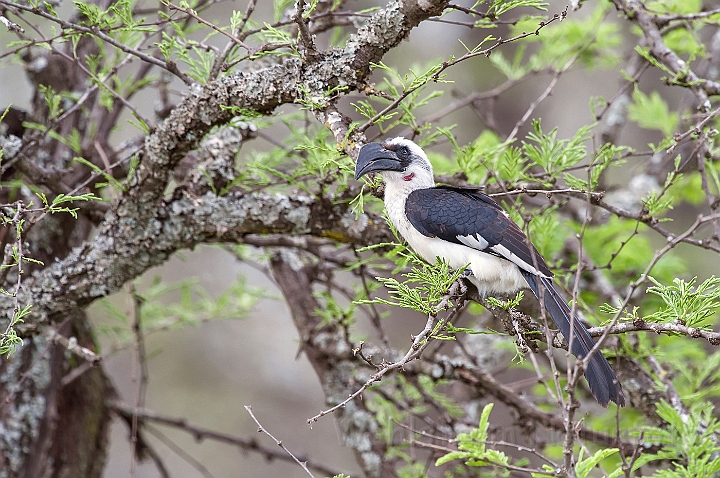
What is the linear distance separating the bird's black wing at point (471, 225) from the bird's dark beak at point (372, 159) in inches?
8.5

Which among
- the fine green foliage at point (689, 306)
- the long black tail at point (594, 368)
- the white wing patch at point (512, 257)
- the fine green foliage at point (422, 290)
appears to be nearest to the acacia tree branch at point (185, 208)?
the white wing patch at point (512, 257)

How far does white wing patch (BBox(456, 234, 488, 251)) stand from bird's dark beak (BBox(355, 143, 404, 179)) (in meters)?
0.39

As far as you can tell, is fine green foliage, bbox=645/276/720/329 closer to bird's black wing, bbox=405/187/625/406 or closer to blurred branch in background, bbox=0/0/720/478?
blurred branch in background, bbox=0/0/720/478

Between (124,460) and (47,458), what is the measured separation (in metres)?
4.53

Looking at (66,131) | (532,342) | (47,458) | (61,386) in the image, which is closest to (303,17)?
(532,342)

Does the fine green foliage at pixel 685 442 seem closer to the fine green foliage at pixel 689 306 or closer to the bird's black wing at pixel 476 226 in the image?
the fine green foliage at pixel 689 306

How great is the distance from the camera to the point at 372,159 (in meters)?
2.09

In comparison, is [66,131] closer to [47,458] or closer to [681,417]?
[47,458]

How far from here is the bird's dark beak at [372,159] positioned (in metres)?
2.06

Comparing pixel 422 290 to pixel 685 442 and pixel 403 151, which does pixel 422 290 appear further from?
pixel 685 442

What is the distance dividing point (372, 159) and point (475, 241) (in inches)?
23.4

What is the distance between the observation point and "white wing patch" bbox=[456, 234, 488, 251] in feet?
8.02

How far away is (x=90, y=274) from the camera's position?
8.48 ft

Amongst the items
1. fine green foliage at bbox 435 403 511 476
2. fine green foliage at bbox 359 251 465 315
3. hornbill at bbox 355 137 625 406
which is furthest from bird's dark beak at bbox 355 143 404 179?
fine green foliage at bbox 435 403 511 476
